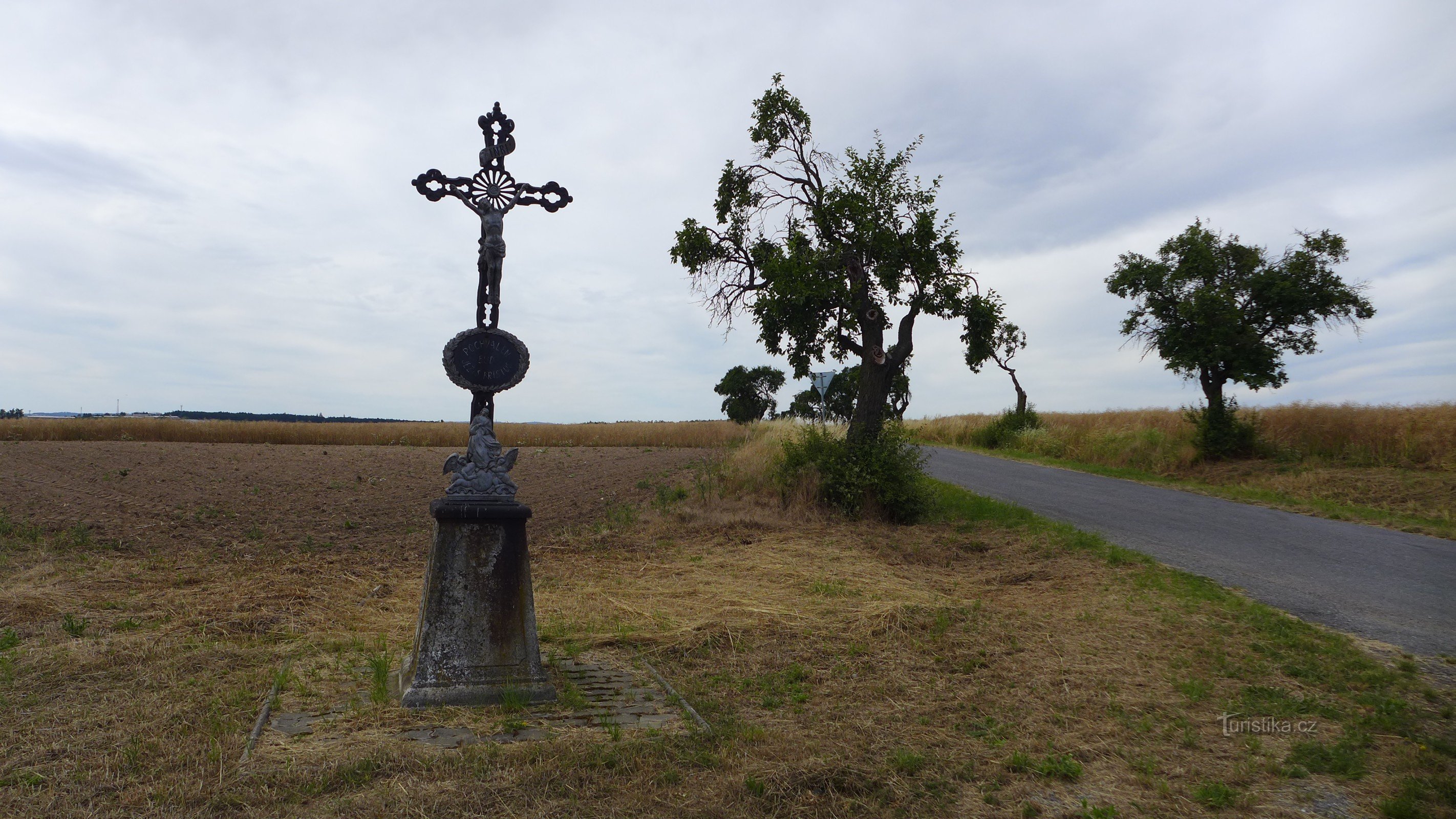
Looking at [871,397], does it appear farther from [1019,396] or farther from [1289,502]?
[1019,396]

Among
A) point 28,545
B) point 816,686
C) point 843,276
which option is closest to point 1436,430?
point 843,276

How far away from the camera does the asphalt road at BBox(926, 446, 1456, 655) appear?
6.67 metres

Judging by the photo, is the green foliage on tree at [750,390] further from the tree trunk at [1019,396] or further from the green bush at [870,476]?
the green bush at [870,476]

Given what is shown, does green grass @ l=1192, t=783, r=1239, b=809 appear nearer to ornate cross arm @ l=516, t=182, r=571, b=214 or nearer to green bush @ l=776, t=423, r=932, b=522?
ornate cross arm @ l=516, t=182, r=571, b=214

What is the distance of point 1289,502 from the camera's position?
14.3 m

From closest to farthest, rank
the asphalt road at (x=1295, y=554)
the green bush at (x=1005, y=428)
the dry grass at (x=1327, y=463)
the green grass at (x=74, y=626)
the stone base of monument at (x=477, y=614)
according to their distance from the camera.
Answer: the stone base of monument at (x=477, y=614)
the green grass at (x=74, y=626)
the asphalt road at (x=1295, y=554)
the dry grass at (x=1327, y=463)
the green bush at (x=1005, y=428)

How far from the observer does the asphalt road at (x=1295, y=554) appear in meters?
6.67

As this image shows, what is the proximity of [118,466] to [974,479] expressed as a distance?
20.5 metres

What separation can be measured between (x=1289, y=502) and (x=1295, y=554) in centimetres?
593

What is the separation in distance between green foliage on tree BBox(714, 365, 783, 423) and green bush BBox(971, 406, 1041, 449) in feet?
91.8

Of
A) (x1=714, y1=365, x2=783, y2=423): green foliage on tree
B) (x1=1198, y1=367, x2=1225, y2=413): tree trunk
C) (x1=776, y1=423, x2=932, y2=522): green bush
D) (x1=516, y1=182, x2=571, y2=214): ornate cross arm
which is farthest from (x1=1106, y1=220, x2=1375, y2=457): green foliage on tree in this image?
(x1=714, y1=365, x2=783, y2=423): green foliage on tree

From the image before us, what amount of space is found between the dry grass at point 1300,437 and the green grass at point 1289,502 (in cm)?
90

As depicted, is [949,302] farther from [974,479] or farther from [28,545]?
[28,545]

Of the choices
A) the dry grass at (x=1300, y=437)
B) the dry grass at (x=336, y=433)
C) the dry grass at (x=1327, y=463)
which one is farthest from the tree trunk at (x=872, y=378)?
the dry grass at (x=336, y=433)
